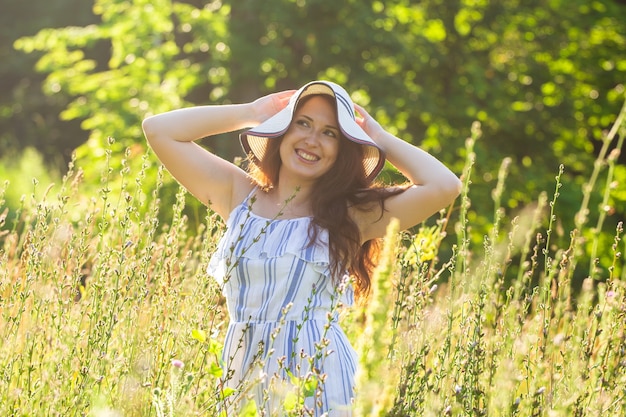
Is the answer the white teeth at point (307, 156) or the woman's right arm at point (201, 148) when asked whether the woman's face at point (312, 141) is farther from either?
the woman's right arm at point (201, 148)

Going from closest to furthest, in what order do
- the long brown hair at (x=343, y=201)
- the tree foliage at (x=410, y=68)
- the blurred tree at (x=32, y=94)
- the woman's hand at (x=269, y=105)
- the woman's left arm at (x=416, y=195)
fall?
the long brown hair at (x=343, y=201)
the woman's left arm at (x=416, y=195)
the woman's hand at (x=269, y=105)
the tree foliage at (x=410, y=68)
the blurred tree at (x=32, y=94)

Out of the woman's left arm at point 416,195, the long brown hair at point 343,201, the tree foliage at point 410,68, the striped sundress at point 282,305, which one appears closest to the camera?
the striped sundress at point 282,305

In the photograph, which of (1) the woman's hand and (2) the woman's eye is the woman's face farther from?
(1) the woman's hand

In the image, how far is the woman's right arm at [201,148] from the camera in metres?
3.00

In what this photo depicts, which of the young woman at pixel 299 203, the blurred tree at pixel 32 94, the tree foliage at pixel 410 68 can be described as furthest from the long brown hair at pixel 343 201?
the blurred tree at pixel 32 94

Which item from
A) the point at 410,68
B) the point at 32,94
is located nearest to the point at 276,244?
the point at 410,68

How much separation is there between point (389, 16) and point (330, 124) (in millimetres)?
6892

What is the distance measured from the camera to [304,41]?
9461 mm

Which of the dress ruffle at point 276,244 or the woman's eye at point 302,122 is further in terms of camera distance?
the woman's eye at point 302,122

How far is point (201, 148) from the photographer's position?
304 centimetres

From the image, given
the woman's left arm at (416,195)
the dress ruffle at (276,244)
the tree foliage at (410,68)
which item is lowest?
the dress ruffle at (276,244)

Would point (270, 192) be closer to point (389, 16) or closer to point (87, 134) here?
point (389, 16)

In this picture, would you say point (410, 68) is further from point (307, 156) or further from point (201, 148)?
point (307, 156)

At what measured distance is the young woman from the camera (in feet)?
8.79
